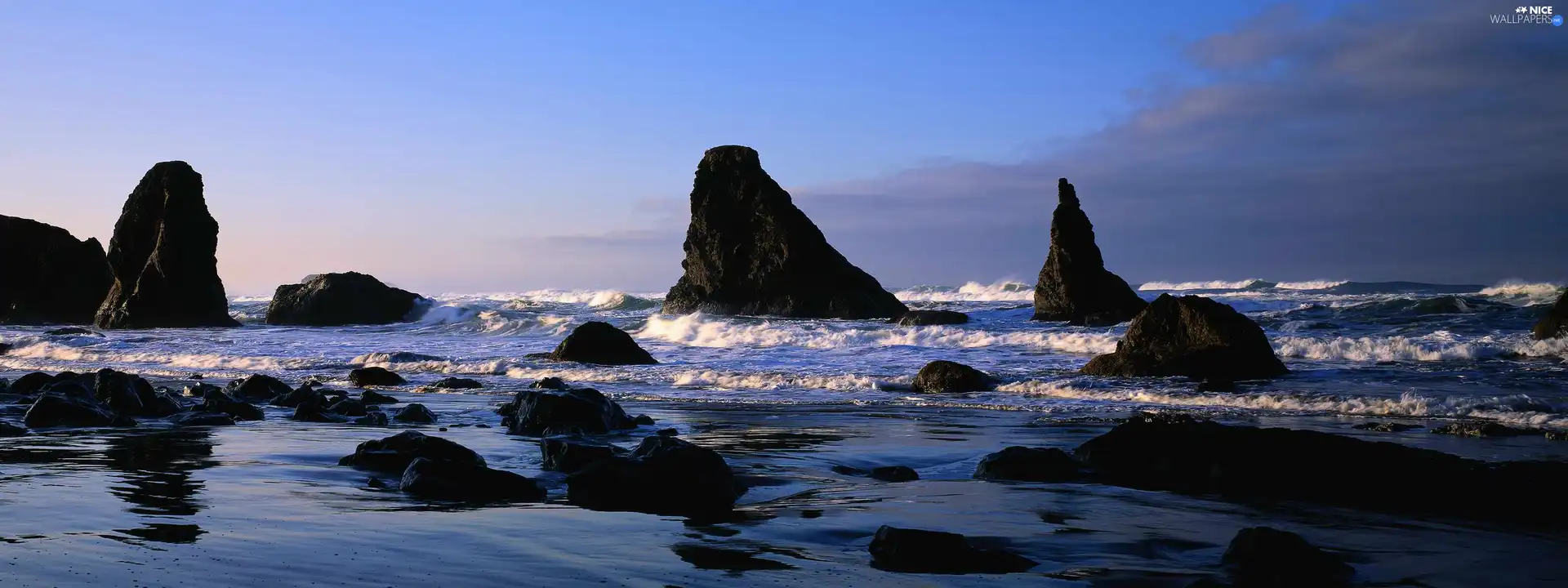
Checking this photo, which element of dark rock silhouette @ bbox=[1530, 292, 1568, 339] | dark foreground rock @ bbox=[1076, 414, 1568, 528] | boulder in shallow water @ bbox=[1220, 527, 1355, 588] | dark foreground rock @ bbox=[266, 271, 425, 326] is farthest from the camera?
dark foreground rock @ bbox=[266, 271, 425, 326]

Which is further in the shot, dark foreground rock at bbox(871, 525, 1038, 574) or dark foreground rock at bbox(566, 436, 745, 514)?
dark foreground rock at bbox(566, 436, 745, 514)

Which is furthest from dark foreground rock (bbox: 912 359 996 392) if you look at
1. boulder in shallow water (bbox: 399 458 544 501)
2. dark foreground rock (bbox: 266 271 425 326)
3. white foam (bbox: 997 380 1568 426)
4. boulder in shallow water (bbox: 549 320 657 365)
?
dark foreground rock (bbox: 266 271 425 326)

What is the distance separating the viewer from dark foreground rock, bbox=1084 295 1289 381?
13.7 meters

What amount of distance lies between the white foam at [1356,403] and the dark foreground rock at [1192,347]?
1.45 meters

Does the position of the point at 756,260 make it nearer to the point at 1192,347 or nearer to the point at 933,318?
the point at 933,318

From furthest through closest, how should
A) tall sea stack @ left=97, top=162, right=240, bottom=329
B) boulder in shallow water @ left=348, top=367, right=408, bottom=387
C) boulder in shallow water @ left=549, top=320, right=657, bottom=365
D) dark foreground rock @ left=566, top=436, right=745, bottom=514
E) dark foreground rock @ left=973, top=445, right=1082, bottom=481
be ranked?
tall sea stack @ left=97, top=162, right=240, bottom=329
boulder in shallow water @ left=549, top=320, right=657, bottom=365
boulder in shallow water @ left=348, top=367, right=408, bottom=387
dark foreground rock @ left=973, top=445, right=1082, bottom=481
dark foreground rock @ left=566, top=436, right=745, bottom=514

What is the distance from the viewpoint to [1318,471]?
5.59 meters

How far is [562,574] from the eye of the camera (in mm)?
3605

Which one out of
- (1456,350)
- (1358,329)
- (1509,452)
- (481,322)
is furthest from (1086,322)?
(1509,452)

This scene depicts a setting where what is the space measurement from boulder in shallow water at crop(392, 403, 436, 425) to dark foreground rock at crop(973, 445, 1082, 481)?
572 centimetres

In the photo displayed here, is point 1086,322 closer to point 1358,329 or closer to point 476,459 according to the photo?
point 1358,329

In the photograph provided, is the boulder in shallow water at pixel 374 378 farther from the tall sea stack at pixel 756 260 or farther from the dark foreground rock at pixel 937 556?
the tall sea stack at pixel 756 260

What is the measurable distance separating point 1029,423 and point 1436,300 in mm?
23783

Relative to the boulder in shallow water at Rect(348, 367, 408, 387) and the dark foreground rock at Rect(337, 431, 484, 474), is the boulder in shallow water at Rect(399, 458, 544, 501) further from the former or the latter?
the boulder in shallow water at Rect(348, 367, 408, 387)
